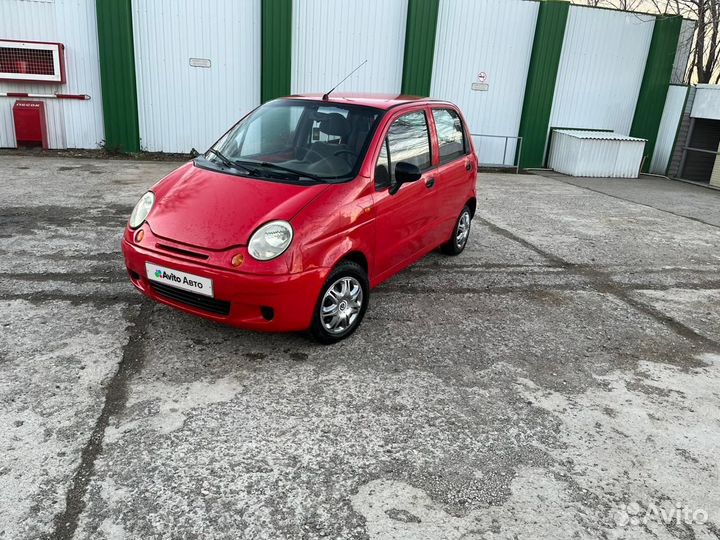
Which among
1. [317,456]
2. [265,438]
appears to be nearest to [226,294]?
[265,438]

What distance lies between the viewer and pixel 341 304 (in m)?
4.00

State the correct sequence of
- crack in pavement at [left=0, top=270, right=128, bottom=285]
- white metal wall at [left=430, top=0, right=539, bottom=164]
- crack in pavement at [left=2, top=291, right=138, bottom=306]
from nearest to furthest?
crack in pavement at [left=2, top=291, right=138, bottom=306] < crack in pavement at [left=0, top=270, right=128, bottom=285] < white metal wall at [left=430, top=0, right=539, bottom=164]

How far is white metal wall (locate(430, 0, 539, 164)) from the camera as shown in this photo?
43.5 feet

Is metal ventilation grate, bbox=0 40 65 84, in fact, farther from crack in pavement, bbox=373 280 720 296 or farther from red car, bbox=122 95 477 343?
crack in pavement, bbox=373 280 720 296

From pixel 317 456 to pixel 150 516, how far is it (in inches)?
32.7

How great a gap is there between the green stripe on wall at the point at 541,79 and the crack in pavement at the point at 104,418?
471 inches

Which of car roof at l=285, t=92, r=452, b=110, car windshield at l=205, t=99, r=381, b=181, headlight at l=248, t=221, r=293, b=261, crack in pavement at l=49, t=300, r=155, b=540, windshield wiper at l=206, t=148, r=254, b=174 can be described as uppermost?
car roof at l=285, t=92, r=452, b=110

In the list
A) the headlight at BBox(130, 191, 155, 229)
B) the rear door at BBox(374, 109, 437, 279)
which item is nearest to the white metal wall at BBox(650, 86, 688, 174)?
the rear door at BBox(374, 109, 437, 279)

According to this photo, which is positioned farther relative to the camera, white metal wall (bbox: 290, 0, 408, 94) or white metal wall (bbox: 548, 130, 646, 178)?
white metal wall (bbox: 548, 130, 646, 178)

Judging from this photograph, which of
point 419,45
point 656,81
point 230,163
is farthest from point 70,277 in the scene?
point 656,81

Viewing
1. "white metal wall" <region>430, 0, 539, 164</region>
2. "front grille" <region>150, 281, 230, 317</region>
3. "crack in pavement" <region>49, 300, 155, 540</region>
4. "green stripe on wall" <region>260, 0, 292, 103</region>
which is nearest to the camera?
"crack in pavement" <region>49, 300, 155, 540</region>

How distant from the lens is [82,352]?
372 centimetres

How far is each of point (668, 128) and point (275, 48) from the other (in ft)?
34.4

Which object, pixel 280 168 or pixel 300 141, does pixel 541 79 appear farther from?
pixel 280 168
